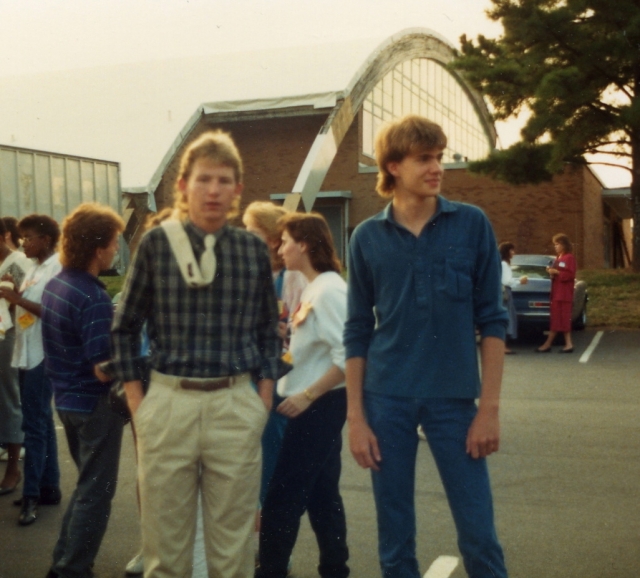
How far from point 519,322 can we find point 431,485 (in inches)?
401

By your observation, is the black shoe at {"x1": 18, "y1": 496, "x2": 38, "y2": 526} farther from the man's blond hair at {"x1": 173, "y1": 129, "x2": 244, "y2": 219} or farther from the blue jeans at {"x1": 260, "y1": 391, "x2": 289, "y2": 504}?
the man's blond hair at {"x1": 173, "y1": 129, "x2": 244, "y2": 219}

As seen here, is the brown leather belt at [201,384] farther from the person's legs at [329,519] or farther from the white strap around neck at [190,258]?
the person's legs at [329,519]

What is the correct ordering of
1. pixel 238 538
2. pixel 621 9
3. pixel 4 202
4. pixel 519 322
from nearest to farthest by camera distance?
pixel 238 538
pixel 519 322
pixel 4 202
pixel 621 9

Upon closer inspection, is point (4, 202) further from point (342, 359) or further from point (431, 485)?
point (342, 359)

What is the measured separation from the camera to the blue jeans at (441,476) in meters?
2.85

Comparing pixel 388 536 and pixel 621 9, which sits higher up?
pixel 621 9

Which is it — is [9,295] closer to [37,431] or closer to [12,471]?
[37,431]

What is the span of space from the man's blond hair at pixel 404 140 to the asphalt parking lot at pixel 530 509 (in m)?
2.18

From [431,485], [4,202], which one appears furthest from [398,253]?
[4,202]

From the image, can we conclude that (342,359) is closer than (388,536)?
No

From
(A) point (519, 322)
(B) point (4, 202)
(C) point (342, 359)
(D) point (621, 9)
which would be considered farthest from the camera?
(D) point (621, 9)

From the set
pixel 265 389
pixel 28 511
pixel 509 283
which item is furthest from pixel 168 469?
pixel 509 283

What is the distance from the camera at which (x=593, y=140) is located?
21.9 meters

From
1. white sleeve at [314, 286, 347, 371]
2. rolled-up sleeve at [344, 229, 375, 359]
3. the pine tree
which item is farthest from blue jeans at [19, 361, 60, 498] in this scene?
the pine tree
